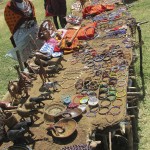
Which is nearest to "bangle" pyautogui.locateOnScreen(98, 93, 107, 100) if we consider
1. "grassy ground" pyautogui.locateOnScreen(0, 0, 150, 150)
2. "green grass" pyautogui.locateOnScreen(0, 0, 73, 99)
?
"grassy ground" pyautogui.locateOnScreen(0, 0, 150, 150)

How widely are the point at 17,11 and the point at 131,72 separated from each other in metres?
3.55

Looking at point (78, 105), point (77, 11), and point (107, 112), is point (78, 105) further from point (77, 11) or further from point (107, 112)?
point (77, 11)

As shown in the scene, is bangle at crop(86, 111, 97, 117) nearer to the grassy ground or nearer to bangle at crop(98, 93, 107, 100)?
bangle at crop(98, 93, 107, 100)

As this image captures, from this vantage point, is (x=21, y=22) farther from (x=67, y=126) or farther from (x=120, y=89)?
(x=67, y=126)

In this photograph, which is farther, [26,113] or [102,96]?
[102,96]

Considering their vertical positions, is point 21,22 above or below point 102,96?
above

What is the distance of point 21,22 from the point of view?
907 cm

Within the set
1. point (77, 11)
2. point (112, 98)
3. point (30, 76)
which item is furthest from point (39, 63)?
point (77, 11)

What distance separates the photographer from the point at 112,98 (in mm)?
6109

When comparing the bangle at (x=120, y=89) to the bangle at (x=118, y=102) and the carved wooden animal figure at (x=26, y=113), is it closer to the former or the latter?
the bangle at (x=118, y=102)

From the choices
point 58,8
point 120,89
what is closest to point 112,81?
point 120,89

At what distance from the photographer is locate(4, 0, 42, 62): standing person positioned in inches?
346

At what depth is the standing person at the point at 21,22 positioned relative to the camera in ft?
28.9

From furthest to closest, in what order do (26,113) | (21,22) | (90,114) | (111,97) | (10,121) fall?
(21,22)
(111,97)
(90,114)
(26,113)
(10,121)
